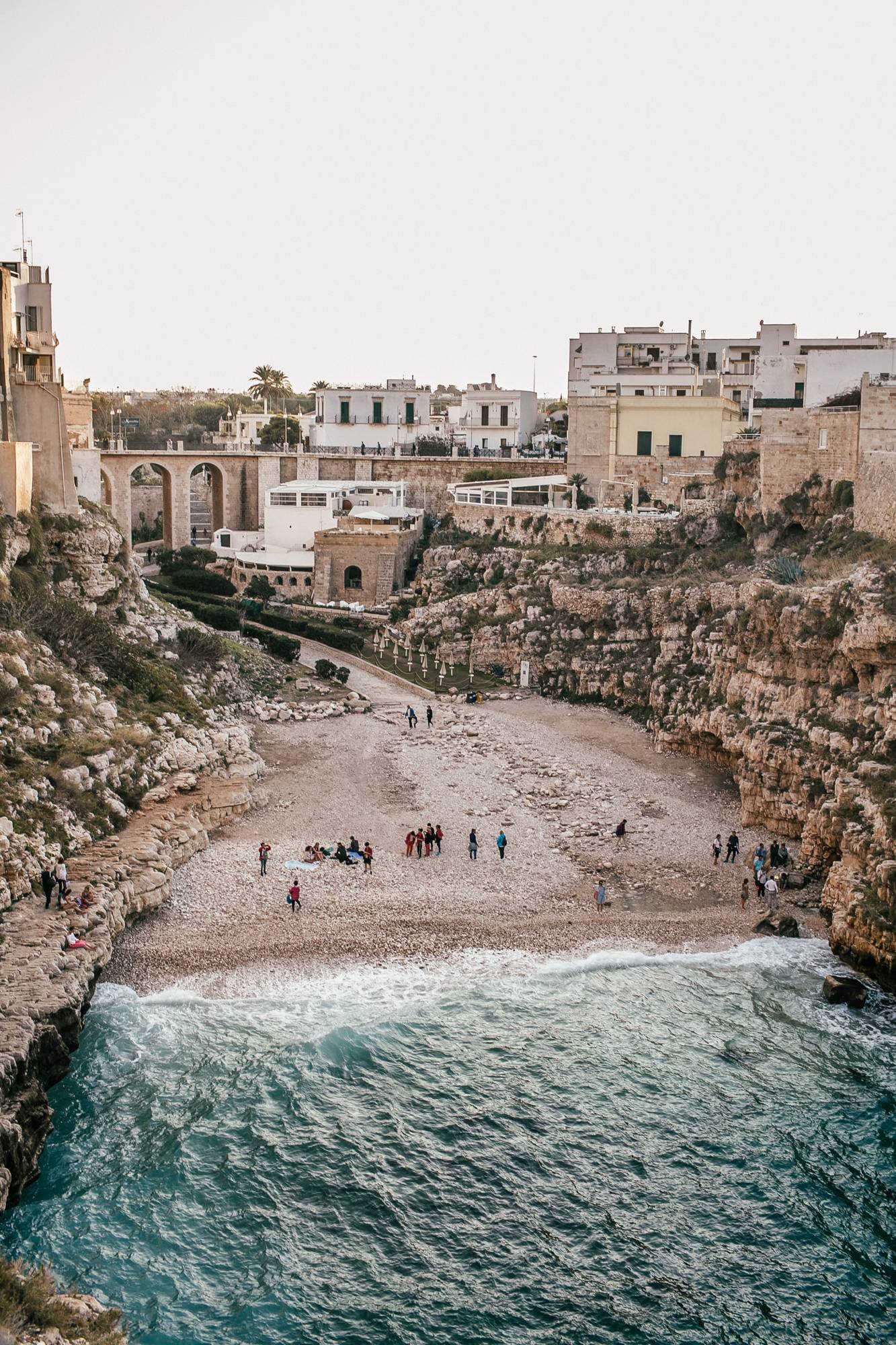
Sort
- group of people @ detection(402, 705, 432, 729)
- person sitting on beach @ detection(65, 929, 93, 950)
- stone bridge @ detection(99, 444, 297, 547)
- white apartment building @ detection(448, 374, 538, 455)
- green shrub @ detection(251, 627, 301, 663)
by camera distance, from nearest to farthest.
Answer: person sitting on beach @ detection(65, 929, 93, 950), group of people @ detection(402, 705, 432, 729), green shrub @ detection(251, 627, 301, 663), stone bridge @ detection(99, 444, 297, 547), white apartment building @ detection(448, 374, 538, 455)

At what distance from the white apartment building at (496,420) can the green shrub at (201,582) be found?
16.5m

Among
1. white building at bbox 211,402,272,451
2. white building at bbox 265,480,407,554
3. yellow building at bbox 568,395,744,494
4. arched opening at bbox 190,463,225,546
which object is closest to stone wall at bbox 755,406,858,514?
yellow building at bbox 568,395,744,494

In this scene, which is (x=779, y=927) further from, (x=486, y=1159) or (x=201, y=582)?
(x=201, y=582)

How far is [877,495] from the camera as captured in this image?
1486 inches

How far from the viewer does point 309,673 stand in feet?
152

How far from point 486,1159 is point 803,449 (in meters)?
29.7

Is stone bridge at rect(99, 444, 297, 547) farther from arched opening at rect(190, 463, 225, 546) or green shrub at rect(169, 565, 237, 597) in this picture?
green shrub at rect(169, 565, 237, 597)

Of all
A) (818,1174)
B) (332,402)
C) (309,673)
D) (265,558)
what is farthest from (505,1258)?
(332,402)

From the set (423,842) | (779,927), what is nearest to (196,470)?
(423,842)

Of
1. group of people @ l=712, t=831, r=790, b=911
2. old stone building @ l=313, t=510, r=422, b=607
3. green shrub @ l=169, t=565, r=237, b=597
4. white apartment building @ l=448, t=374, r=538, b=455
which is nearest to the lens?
group of people @ l=712, t=831, r=790, b=911

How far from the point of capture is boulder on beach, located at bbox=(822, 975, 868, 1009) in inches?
946

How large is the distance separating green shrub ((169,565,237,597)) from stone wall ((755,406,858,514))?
74.2 feet

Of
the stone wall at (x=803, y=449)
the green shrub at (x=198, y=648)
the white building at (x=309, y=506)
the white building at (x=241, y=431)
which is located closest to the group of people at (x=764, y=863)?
the stone wall at (x=803, y=449)

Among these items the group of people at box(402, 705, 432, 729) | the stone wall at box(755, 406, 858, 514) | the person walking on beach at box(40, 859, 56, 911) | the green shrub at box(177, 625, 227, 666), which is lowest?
the person walking on beach at box(40, 859, 56, 911)
